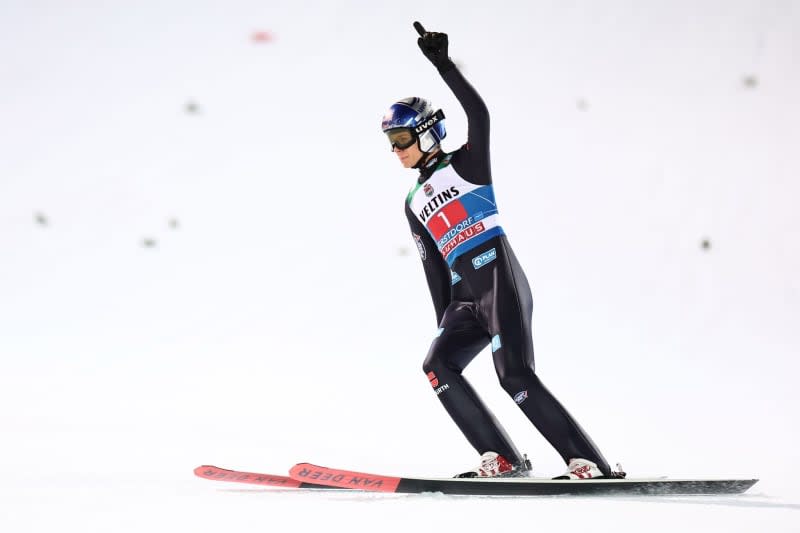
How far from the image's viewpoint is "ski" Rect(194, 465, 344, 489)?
6094mm

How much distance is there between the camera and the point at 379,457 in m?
7.68

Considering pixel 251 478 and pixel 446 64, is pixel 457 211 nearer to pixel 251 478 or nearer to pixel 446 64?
pixel 446 64

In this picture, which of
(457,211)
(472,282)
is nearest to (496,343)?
(472,282)

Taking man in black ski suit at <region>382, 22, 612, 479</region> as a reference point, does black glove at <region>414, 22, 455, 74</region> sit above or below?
above

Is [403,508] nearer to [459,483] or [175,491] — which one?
[459,483]

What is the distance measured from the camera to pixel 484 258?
20.1ft

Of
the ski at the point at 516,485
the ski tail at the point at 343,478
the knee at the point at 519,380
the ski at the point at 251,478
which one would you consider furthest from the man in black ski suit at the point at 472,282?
the ski at the point at 251,478

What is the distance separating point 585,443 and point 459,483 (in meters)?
0.82

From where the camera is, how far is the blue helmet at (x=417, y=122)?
6336mm

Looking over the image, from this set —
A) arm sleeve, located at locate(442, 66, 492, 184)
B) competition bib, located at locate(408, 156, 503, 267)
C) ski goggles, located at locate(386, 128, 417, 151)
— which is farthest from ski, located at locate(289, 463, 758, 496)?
A: ski goggles, located at locate(386, 128, 417, 151)

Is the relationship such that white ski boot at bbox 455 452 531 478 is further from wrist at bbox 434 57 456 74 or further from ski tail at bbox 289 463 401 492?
wrist at bbox 434 57 456 74

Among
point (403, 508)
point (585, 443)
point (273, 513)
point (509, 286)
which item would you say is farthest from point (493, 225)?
point (273, 513)

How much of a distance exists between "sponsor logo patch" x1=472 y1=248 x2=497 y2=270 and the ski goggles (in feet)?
3.05

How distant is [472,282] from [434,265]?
522mm
